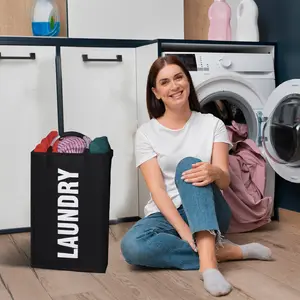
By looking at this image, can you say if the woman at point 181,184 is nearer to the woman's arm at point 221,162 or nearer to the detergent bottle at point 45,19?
the woman's arm at point 221,162

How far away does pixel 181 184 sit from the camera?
179cm

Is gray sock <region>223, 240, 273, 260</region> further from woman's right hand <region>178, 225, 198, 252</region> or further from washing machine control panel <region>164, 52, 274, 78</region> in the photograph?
washing machine control panel <region>164, 52, 274, 78</region>

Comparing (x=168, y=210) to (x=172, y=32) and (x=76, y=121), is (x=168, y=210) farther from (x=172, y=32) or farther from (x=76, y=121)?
(x=172, y=32)

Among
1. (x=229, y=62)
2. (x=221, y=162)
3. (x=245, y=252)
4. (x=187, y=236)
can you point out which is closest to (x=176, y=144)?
(x=221, y=162)

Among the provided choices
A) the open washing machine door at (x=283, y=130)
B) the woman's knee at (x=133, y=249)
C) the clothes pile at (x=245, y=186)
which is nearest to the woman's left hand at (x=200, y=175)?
the woman's knee at (x=133, y=249)

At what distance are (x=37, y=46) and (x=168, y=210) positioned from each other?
100cm

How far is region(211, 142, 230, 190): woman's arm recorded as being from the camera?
187 cm

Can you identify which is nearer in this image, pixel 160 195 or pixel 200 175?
pixel 200 175

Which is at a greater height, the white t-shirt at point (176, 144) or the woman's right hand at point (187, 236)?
the white t-shirt at point (176, 144)

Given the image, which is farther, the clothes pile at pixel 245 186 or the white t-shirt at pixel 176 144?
the clothes pile at pixel 245 186

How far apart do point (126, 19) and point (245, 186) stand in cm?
107

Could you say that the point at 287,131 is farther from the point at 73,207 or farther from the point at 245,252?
the point at 73,207

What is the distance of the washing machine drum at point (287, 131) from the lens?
2307 millimetres

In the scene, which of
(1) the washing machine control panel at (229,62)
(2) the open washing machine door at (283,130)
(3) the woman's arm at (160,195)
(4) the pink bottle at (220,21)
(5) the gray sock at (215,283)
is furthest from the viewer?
(4) the pink bottle at (220,21)
